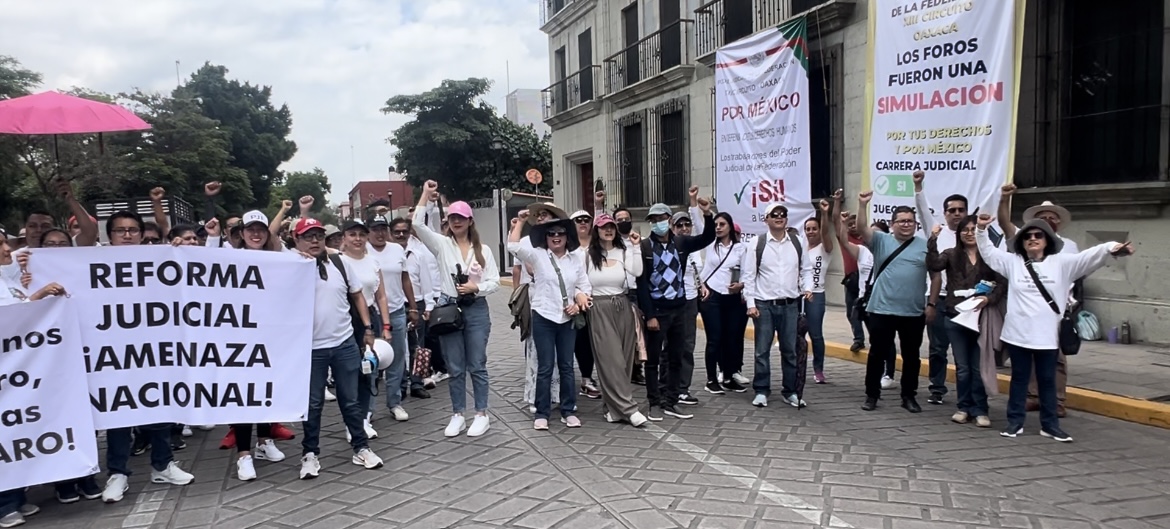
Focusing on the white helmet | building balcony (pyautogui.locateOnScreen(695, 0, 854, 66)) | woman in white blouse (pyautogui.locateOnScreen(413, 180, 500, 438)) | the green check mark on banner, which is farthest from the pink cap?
building balcony (pyautogui.locateOnScreen(695, 0, 854, 66))

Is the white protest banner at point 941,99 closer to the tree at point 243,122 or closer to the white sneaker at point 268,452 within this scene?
the white sneaker at point 268,452

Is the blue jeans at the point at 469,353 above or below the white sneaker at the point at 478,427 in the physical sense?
above

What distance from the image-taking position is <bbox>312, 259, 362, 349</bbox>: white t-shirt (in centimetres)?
500

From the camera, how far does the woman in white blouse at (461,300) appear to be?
5871 millimetres

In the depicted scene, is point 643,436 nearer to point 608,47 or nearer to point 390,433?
point 390,433

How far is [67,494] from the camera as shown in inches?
183

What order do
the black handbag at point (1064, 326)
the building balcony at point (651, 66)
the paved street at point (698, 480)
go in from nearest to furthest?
the paved street at point (698, 480), the black handbag at point (1064, 326), the building balcony at point (651, 66)

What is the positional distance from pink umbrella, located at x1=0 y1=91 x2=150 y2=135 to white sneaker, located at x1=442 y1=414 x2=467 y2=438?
10.3ft

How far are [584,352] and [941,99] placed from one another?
4.64m

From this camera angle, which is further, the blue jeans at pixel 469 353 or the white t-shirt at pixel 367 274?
the blue jeans at pixel 469 353

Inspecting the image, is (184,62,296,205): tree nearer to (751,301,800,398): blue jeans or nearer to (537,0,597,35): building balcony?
Result: (537,0,597,35): building balcony

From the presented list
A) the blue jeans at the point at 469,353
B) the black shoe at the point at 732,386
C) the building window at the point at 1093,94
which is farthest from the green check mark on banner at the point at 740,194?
the blue jeans at the point at 469,353

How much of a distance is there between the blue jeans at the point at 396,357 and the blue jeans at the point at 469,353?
0.79m

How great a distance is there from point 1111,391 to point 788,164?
607 centimetres
